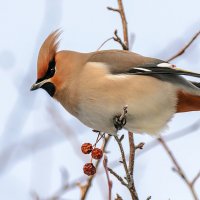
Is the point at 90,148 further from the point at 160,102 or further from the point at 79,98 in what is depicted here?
the point at 160,102

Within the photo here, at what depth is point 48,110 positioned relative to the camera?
10.8 ft

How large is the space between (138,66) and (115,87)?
0.34 m

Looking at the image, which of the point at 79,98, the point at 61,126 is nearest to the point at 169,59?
the point at 79,98

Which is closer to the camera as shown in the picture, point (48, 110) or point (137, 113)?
point (137, 113)

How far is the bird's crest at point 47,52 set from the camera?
304 centimetres

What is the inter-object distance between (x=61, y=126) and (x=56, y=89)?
287mm

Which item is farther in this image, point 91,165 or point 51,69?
point 51,69

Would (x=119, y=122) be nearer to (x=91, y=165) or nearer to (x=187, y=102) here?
(x=91, y=165)

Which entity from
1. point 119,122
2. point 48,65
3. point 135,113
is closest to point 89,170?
point 119,122

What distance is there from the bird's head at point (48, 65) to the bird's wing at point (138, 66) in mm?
271

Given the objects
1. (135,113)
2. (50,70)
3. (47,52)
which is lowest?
(135,113)

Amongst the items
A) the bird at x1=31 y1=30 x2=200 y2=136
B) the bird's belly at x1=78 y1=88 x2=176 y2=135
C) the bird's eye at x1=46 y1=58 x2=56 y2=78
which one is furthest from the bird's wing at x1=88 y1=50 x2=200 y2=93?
the bird's eye at x1=46 y1=58 x2=56 y2=78

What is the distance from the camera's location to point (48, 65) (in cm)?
309

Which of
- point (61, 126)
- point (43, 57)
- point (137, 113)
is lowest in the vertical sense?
point (61, 126)
